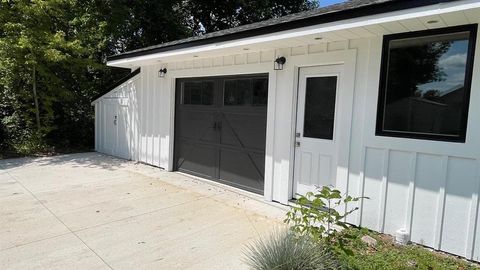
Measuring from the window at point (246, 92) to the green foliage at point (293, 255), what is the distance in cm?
300

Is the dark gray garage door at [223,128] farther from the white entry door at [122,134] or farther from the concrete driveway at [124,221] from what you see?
the white entry door at [122,134]

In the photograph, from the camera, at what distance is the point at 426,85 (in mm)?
3492

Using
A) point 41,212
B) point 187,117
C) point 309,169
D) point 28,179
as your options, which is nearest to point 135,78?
point 187,117

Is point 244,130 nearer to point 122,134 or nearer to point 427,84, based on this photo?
point 427,84

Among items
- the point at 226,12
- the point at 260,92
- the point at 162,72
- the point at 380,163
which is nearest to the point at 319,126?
the point at 380,163

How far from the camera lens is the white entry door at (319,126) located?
4242mm

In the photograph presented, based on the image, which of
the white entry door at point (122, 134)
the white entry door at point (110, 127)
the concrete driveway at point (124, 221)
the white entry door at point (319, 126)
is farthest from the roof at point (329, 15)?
the white entry door at point (110, 127)

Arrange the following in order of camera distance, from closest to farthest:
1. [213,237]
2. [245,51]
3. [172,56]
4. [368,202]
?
[213,237]
[368,202]
[245,51]
[172,56]

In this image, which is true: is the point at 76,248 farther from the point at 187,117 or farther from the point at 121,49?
the point at 121,49

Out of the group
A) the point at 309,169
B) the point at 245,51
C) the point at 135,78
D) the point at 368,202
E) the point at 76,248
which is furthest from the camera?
the point at 135,78

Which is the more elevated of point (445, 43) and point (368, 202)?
point (445, 43)

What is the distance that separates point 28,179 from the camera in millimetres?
6191

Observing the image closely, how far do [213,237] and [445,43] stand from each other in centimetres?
343

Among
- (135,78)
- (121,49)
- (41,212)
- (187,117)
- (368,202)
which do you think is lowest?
(41,212)
